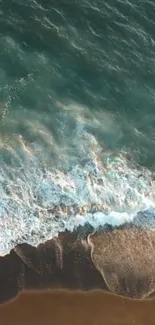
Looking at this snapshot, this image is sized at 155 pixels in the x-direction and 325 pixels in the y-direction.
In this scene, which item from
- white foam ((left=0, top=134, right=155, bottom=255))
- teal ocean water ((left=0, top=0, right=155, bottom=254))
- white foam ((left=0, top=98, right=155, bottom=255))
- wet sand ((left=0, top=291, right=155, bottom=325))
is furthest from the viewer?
teal ocean water ((left=0, top=0, right=155, bottom=254))

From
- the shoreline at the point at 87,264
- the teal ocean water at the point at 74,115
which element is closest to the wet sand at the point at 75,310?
the shoreline at the point at 87,264

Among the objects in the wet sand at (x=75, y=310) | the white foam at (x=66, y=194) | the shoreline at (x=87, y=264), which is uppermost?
the white foam at (x=66, y=194)

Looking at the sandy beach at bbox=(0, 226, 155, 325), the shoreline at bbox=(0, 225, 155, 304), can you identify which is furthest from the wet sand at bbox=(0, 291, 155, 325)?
the shoreline at bbox=(0, 225, 155, 304)

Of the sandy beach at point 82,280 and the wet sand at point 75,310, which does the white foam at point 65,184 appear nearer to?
the sandy beach at point 82,280

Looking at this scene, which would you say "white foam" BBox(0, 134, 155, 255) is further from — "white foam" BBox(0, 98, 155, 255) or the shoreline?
the shoreline

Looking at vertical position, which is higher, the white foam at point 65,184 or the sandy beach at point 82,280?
the white foam at point 65,184

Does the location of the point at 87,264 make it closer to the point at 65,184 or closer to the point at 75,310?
the point at 75,310
